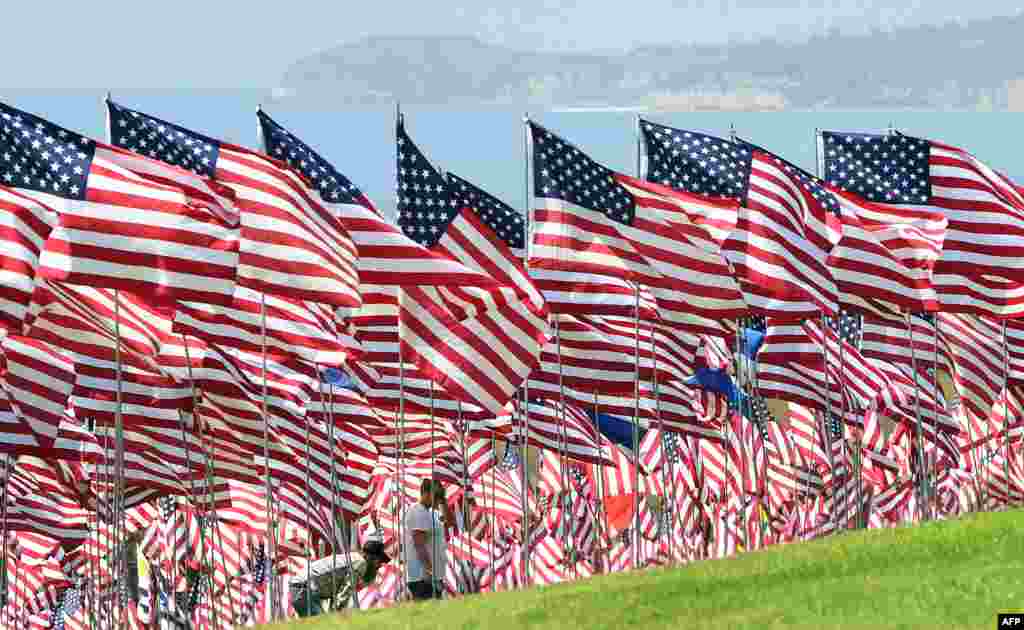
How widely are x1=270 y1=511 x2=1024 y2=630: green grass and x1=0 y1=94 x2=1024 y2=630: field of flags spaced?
3.65 m

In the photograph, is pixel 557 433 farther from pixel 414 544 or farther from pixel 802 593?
pixel 802 593

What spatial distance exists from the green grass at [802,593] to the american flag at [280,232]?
4.44 metres

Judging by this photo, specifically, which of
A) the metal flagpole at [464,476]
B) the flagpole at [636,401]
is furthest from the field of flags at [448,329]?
the metal flagpole at [464,476]

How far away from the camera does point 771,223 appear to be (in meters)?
27.9

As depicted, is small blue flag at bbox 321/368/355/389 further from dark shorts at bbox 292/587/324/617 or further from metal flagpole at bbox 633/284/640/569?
dark shorts at bbox 292/587/324/617

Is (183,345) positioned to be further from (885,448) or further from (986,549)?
(885,448)

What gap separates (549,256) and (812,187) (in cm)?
455

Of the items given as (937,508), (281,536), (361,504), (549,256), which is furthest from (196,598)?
(549,256)

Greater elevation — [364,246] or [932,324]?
[364,246]

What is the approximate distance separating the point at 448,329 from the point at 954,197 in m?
8.26

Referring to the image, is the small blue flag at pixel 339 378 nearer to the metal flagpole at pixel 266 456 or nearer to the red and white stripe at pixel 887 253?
the metal flagpole at pixel 266 456

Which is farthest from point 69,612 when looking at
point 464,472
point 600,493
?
point 464,472

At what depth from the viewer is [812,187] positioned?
29516mm

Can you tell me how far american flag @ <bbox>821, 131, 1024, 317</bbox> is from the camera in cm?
2984
